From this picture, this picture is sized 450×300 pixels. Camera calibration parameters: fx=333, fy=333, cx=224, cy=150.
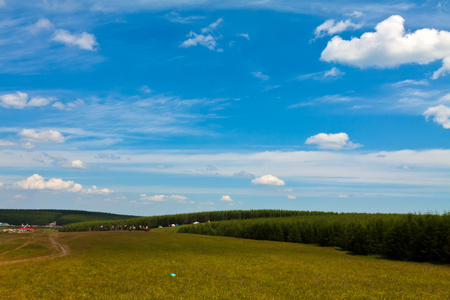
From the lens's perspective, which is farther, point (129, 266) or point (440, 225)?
point (440, 225)

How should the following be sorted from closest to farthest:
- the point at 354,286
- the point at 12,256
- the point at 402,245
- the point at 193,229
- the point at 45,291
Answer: the point at 45,291 < the point at 354,286 < the point at 12,256 < the point at 402,245 < the point at 193,229

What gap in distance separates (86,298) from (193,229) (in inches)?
5121

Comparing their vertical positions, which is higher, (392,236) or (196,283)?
(392,236)

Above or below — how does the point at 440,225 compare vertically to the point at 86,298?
above

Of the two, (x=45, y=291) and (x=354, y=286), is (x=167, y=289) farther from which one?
(x=354, y=286)

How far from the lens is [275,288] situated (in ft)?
84.9

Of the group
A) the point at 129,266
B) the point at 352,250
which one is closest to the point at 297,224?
the point at 352,250

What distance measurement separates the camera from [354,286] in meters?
27.4

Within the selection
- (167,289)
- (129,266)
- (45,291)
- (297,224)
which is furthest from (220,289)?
(297,224)

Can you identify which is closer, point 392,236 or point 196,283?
point 196,283

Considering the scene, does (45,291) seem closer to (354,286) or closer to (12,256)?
(354,286)

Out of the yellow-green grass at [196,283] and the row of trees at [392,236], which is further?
the row of trees at [392,236]

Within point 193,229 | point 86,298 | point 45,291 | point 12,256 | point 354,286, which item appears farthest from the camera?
point 193,229

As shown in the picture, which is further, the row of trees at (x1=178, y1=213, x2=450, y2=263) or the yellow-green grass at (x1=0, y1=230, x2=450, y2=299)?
the row of trees at (x1=178, y1=213, x2=450, y2=263)
